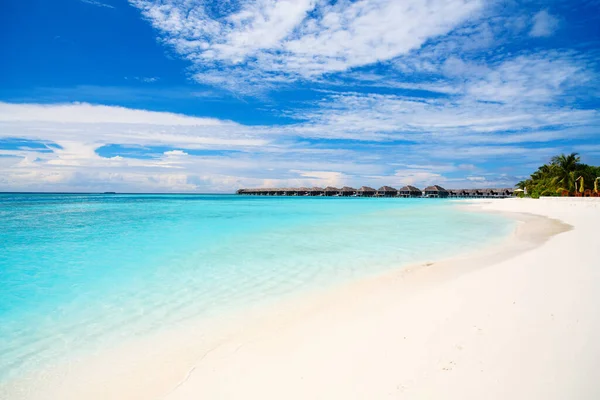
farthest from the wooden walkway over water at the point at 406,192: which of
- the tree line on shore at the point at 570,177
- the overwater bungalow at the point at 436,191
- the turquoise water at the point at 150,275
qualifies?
the turquoise water at the point at 150,275

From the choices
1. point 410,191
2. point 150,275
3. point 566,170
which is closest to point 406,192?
point 410,191

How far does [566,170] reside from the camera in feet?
137

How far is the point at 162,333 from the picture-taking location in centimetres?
441

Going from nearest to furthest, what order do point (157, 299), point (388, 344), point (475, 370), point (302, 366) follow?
point (475, 370) < point (302, 366) < point (388, 344) < point (157, 299)

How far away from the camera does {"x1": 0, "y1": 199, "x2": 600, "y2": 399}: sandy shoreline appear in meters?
2.71

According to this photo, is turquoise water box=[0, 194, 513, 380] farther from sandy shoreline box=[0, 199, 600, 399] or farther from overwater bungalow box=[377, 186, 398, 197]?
overwater bungalow box=[377, 186, 398, 197]

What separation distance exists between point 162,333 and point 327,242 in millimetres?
8288

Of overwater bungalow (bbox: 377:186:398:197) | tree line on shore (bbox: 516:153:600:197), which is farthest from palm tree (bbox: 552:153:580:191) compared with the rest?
overwater bungalow (bbox: 377:186:398:197)

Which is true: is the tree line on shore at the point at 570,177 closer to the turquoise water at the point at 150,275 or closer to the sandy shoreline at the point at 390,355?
the turquoise water at the point at 150,275

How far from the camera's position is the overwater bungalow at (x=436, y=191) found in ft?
362

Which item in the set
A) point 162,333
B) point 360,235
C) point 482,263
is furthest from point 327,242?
point 162,333

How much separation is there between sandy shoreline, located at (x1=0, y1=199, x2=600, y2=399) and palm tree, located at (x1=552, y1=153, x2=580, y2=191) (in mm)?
44745

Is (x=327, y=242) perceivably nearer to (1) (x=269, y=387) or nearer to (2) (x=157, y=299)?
(2) (x=157, y=299)

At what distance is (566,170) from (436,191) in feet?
231
